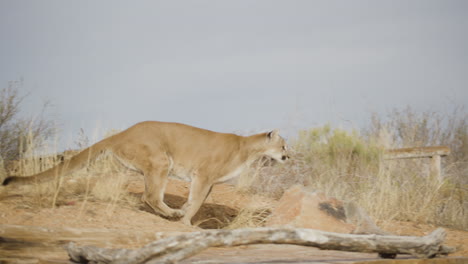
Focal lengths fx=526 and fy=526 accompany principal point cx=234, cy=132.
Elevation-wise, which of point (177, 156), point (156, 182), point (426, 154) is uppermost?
point (426, 154)

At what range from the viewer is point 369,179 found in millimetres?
12508

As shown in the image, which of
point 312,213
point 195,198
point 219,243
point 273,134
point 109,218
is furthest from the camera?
point 273,134

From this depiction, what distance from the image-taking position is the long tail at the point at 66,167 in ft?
24.1

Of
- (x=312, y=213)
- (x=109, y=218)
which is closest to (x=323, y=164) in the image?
(x=312, y=213)

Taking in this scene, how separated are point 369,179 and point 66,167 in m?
7.40

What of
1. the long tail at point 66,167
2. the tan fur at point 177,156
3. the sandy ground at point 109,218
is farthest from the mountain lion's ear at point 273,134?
the long tail at point 66,167

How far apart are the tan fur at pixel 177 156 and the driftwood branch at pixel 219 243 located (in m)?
2.59

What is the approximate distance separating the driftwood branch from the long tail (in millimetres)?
2114

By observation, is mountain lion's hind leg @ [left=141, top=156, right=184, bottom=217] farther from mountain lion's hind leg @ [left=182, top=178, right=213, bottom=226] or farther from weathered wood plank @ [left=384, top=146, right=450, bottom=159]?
weathered wood plank @ [left=384, top=146, right=450, bottom=159]

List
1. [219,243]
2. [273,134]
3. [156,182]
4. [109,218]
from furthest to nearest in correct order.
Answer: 1. [273,134]
2. [156,182]
3. [109,218]
4. [219,243]

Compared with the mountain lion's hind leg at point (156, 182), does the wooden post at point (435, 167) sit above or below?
above

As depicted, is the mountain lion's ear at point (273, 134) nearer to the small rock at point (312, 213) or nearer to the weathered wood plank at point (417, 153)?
the small rock at point (312, 213)

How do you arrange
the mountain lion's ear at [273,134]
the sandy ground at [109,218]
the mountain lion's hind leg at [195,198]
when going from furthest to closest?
the mountain lion's ear at [273,134], the mountain lion's hind leg at [195,198], the sandy ground at [109,218]

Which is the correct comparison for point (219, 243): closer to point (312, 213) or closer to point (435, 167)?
point (312, 213)
